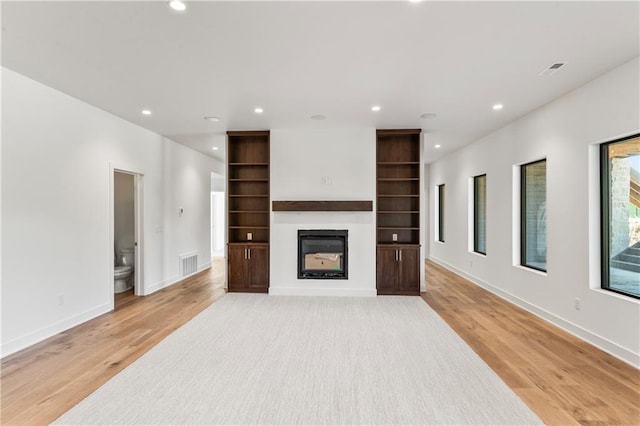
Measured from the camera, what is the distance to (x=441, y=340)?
3.34 meters

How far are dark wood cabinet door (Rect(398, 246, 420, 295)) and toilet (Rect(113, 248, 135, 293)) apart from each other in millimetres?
4594

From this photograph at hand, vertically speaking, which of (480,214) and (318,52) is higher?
(318,52)

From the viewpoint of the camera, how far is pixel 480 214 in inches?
241

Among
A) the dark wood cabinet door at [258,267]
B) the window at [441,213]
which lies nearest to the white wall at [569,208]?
the window at [441,213]

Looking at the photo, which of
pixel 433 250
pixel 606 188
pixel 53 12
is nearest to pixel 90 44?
pixel 53 12

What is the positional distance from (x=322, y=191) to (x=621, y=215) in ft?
12.1

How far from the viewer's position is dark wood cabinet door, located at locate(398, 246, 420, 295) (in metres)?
5.20

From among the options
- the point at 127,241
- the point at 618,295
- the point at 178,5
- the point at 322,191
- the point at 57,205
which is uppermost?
the point at 178,5

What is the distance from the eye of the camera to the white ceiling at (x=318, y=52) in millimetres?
2158

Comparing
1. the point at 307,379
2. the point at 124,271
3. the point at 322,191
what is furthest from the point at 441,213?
the point at 124,271

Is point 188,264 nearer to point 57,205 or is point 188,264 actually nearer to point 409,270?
point 57,205

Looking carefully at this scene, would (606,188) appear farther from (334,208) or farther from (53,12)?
(53,12)

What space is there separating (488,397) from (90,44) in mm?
4109

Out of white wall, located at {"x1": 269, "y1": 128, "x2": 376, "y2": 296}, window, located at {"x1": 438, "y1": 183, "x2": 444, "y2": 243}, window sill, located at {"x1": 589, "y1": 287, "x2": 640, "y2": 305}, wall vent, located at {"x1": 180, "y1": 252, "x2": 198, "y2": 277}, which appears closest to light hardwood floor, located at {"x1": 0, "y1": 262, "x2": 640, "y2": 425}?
window sill, located at {"x1": 589, "y1": 287, "x2": 640, "y2": 305}
